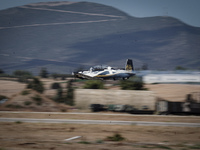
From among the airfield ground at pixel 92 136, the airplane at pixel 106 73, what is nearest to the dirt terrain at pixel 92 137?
the airfield ground at pixel 92 136

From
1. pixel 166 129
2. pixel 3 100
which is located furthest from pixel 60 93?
pixel 166 129

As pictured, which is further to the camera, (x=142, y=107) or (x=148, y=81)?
(x=148, y=81)

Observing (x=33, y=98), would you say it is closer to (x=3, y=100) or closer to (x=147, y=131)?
(x=3, y=100)

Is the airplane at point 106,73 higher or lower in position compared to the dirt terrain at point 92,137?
higher

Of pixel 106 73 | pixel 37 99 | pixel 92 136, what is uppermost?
pixel 106 73

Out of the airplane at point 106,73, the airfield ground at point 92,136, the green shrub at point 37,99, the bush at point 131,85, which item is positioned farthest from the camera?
the bush at point 131,85

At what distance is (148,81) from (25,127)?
55.7 meters

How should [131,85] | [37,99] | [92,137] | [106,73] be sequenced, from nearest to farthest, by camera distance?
[92,137], [37,99], [106,73], [131,85]

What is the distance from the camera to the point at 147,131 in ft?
77.0

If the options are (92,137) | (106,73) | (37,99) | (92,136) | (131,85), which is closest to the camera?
(92,137)

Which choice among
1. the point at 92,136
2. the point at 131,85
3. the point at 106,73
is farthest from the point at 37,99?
the point at 131,85

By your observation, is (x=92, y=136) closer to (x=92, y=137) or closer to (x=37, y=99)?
(x=92, y=137)

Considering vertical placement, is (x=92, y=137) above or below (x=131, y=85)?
above

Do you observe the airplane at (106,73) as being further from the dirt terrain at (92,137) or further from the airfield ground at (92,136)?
the dirt terrain at (92,137)
